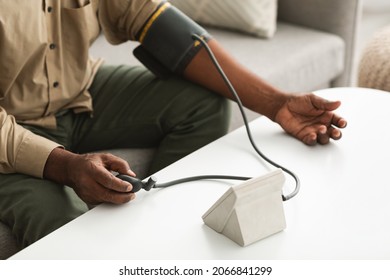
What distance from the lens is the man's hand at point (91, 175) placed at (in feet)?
3.13

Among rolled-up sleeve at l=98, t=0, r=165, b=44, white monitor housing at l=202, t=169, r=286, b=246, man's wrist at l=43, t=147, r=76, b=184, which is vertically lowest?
man's wrist at l=43, t=147, r=76, b=184

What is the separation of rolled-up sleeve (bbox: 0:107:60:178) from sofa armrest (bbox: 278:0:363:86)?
3.83ft

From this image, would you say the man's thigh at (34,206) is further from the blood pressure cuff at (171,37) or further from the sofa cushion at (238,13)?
the sofa cushion at (238,13)

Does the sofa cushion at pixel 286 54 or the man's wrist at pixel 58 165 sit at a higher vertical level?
the man's wrist at pixel 58 165

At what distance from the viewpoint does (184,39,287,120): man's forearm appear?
123cm

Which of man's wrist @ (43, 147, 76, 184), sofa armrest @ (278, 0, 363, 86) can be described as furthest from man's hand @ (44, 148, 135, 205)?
sofa armrest @ (278, 0, 363, 86)

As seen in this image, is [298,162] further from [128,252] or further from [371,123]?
[128,252]

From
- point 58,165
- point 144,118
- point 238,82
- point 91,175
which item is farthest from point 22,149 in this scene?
point 238,82

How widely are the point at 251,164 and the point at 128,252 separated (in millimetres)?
284

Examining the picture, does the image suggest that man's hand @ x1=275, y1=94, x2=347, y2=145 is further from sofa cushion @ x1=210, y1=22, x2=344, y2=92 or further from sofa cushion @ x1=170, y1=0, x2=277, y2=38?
sofa cushion @ x1=170, y1=0, x2=277, y2=38

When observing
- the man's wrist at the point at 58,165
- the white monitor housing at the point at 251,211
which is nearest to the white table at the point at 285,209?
the white monitor housing at the point at 251,211

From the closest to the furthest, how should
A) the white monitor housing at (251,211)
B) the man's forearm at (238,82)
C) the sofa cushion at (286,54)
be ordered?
the white monitor housing at (251,211) → the man's forearm at (238,82) → the sofa cushion at (286,54)

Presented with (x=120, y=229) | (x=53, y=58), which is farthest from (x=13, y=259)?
(x=53, y=58)

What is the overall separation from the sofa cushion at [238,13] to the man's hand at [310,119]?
782 mm
